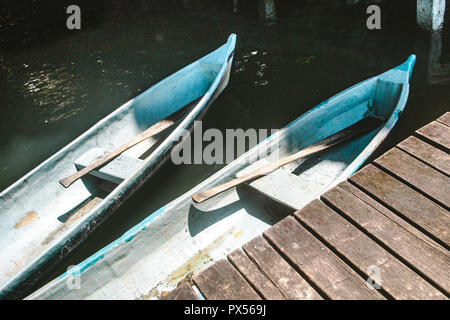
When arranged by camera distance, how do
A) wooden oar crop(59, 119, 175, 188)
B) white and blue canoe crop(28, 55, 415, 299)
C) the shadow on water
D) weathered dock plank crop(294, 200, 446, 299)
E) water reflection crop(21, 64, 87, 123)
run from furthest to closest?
1. water reflection crop(21, 64, 87, 123)
2. wooden oar crop(59, 119, 175, 188)
3. the shadow on water
4. white and blue canoe crop(28, 55, 415, 299)
5. weathered dock plank crop(294, 200, 446, 299)

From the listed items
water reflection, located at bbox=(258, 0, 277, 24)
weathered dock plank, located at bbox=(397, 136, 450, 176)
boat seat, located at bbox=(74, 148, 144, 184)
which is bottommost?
boat seat, located at bbox=(74, 148, 144, 184)

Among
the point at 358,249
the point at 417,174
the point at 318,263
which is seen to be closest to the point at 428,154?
the point at 417,174

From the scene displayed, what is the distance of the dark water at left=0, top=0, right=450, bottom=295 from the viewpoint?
6476 mm

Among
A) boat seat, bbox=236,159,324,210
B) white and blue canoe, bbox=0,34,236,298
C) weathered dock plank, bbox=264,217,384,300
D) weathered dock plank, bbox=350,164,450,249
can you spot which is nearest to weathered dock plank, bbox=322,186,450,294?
weathered dock plank, bbox=350,164,450,249

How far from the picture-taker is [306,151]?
488cm

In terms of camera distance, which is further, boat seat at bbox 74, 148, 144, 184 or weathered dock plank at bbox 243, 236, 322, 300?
boat seat at bbox 74, 148, 144, 184

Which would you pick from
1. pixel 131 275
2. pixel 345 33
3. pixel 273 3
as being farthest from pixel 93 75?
pixel 131 275

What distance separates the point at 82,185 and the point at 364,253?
3771 mm

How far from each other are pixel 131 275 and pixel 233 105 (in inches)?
164

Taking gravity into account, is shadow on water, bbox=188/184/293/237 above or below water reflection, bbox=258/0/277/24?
below

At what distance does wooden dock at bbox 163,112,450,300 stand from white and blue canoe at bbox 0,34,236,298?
6.68ft

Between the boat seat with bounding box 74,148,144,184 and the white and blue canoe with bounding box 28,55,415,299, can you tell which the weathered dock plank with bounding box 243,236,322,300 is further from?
the boat seat with bounding box 74,148,144,184

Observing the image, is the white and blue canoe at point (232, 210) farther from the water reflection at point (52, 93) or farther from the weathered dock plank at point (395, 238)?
the water reflection at point (52, 93)

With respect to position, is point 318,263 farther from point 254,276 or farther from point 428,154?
point 428,154
